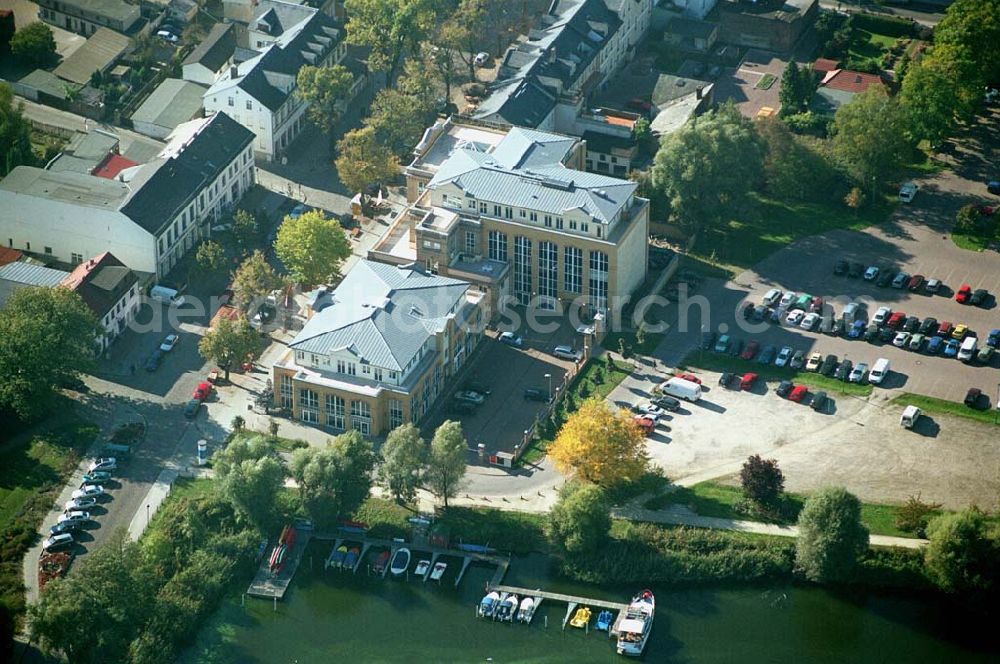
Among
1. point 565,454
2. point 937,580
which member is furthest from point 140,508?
point 937,580

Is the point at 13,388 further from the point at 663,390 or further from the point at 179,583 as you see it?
the point at 663,390

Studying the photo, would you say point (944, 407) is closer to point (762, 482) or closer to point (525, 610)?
point (762, 482)

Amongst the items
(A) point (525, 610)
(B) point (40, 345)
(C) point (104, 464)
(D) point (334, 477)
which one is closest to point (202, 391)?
(C) point (104, 464)

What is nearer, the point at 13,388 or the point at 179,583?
the point at 179,583

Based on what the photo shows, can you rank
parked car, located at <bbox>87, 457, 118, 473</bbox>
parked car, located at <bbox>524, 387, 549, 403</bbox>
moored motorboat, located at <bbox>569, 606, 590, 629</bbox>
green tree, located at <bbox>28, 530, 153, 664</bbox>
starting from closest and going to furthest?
1. green tree, located at <bbox>28, 530, 153, 664</bbox>
2. moored motorboat, located at <bbox>569, 606, 590, 629</bbox>
3. parked car, located at <bbox>87, 457, 118, 473</bbox>
4. parked car, located at <bbox>524, 387, 549, 403</bbox>

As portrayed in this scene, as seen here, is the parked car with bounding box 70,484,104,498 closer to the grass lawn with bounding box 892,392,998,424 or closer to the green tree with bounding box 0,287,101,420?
the green tree with bounding box 0,287,101,420

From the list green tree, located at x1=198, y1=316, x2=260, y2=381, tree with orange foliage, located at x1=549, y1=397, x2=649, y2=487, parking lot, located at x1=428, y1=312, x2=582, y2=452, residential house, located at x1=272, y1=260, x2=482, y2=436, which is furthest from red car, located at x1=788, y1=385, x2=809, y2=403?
green tree, located at x1=198, y1=316, x2=260, y2=381
